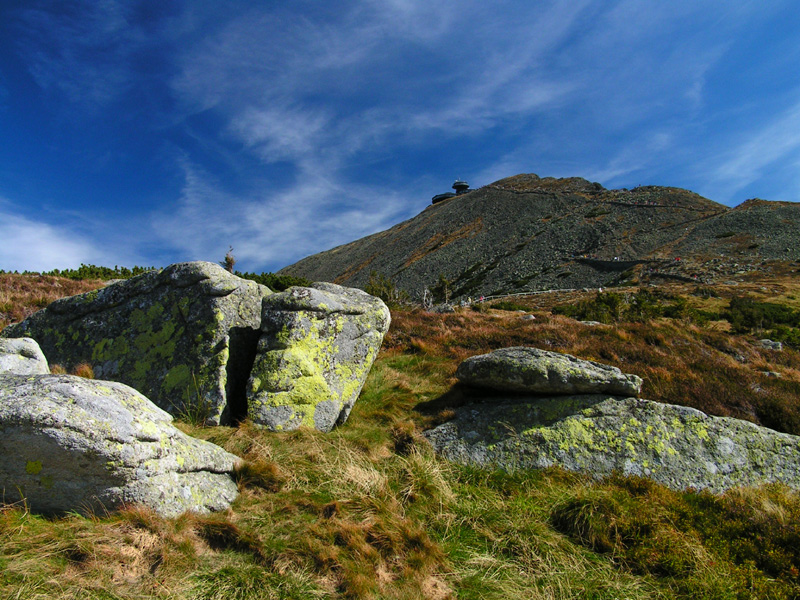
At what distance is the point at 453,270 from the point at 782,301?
184 ft

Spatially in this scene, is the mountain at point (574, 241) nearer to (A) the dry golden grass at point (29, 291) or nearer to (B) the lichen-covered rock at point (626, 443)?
(A) the dry golden grass at point (29, 291)

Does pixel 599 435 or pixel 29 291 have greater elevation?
pixel 29 291

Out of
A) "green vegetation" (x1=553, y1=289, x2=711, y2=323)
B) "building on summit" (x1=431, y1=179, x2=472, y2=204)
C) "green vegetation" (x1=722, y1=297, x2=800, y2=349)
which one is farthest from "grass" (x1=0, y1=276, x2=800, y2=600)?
"building on summit" (x1=431, y1=179, x2=472, y2=204)

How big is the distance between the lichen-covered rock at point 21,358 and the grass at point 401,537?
284cm

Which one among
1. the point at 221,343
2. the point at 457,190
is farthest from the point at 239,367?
the point at 457,190

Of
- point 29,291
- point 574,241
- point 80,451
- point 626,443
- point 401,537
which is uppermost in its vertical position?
point 574,241

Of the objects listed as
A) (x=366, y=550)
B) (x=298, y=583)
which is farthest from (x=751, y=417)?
(x=298, y=583)

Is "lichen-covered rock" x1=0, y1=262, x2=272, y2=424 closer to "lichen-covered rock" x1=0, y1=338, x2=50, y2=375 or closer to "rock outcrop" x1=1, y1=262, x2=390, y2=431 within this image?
"rock outcrop" x1=1, y1=262, x2=390, y2=431

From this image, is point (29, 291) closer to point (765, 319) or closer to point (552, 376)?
point (552, 376)

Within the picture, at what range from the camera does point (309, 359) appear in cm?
798

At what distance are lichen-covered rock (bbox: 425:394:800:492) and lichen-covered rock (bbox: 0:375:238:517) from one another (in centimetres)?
436

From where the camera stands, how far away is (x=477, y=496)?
19.5 ft

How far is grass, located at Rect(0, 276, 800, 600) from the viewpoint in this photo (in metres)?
3.88

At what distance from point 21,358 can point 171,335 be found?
2.24 m
